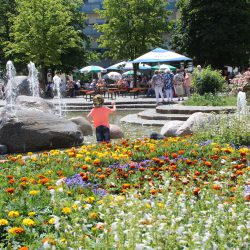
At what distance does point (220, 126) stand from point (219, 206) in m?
5.58

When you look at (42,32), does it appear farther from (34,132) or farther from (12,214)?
(12,214)

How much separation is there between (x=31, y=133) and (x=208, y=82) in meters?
11.5

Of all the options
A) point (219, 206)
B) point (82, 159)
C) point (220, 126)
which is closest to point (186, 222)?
point (219, 206)

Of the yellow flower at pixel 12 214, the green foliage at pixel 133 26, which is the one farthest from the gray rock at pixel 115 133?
the green foliage at pixel 133 26

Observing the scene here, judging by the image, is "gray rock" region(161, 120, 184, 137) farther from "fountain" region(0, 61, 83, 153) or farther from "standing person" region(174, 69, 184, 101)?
"standing person" region(174, 69, 184, 101)

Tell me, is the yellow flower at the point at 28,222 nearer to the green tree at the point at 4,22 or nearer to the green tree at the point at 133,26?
the green tree at the point at 133,26

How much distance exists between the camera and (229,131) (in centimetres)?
977

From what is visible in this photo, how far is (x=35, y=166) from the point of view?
764 cm

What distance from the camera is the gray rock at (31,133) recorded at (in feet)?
38.1

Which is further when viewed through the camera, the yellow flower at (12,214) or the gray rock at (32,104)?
the gray rock at (32,104)

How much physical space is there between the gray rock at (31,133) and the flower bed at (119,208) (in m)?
3.75

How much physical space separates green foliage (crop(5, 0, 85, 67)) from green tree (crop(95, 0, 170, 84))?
3.10 m

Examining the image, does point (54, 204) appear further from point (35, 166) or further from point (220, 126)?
point (220, 126)

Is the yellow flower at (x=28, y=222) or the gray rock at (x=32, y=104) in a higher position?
the gray rock at (x=32, y=104)
